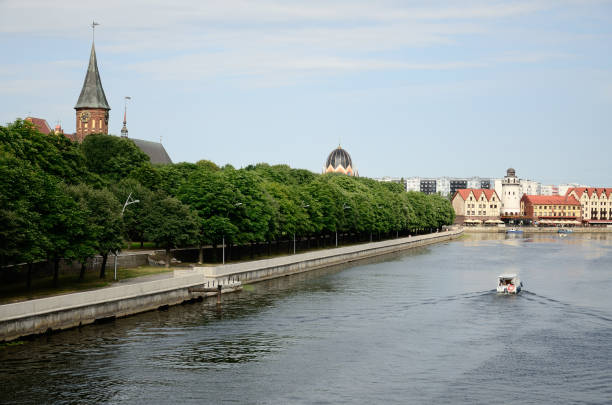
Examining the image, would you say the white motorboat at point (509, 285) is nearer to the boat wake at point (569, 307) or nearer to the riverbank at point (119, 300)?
the boat wake at point (569, 307)

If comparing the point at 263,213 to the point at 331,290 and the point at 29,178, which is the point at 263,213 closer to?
the point at 331,290

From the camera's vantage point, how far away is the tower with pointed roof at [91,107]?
7195 inches

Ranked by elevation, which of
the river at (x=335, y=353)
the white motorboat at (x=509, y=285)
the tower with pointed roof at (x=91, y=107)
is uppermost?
the tower with pointed roof at (x=91, y=107)

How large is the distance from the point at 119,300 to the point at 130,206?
31.4 m

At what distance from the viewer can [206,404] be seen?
3859 centimetres

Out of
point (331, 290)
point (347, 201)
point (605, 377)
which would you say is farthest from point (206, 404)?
point (347, 201)

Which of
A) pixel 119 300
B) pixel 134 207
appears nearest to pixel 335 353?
pixel 119 300

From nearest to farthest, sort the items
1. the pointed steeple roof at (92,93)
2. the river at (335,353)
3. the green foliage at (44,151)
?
1. the river at (335,353)
2. the green foliage at (44,151)
3. the pointed steeple roof at (92,93)

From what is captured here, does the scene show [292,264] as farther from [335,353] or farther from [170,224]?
[335,353]

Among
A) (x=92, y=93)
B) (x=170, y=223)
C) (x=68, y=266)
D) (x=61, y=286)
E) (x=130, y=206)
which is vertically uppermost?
(x=92, y=93)

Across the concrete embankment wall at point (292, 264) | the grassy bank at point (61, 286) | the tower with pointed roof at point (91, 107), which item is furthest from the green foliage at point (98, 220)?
the tower with pointed roof at point (91, 107)

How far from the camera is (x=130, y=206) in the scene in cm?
8838

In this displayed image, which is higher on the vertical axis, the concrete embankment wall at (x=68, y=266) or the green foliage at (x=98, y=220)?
the green foliage at (x=98, y=220)

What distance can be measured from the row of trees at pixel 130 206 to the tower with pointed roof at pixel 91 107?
51.6m
